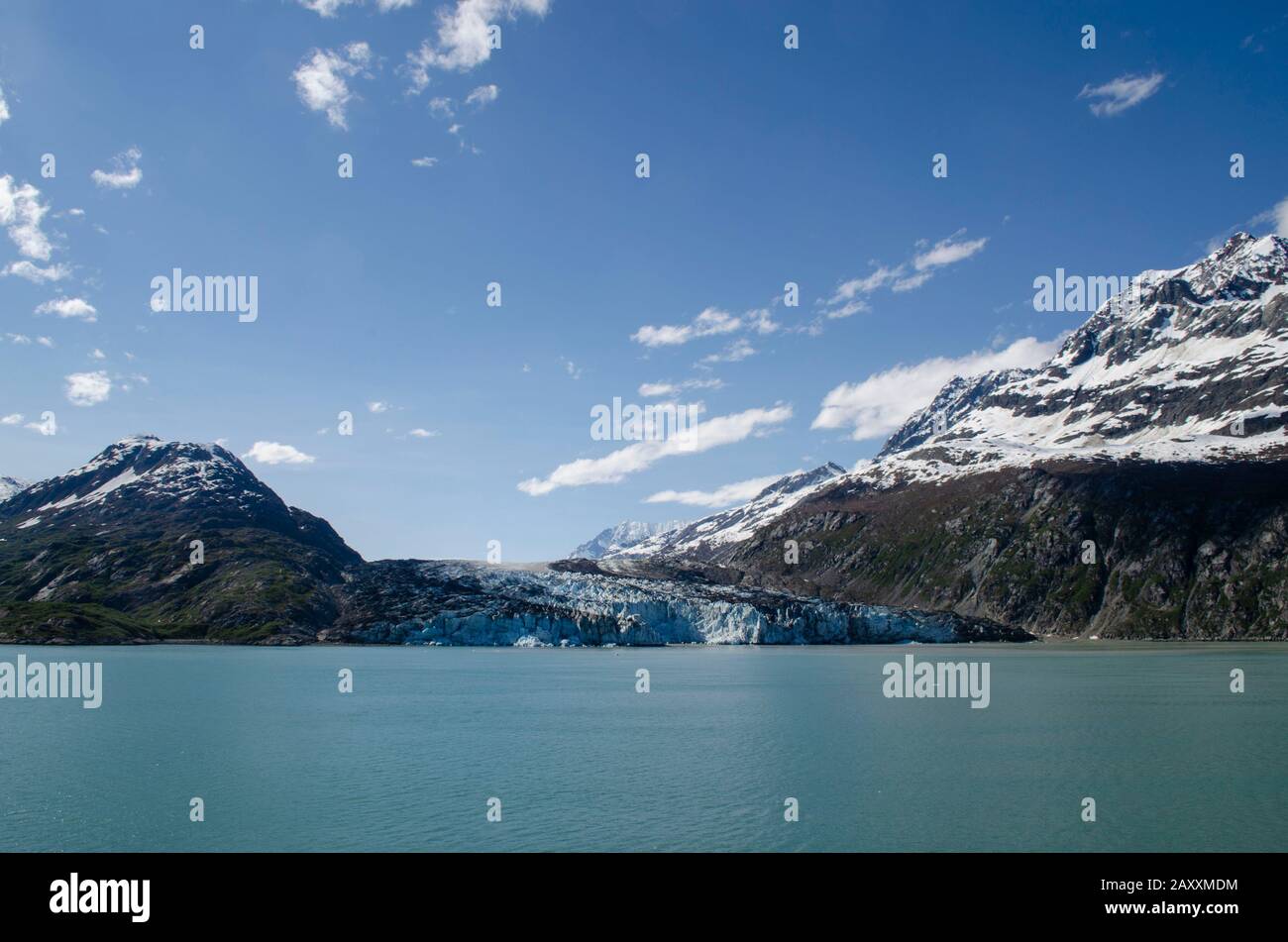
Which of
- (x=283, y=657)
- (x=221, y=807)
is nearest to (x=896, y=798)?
(x=221, y=807)

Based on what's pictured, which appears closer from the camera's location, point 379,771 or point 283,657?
point 379,771
